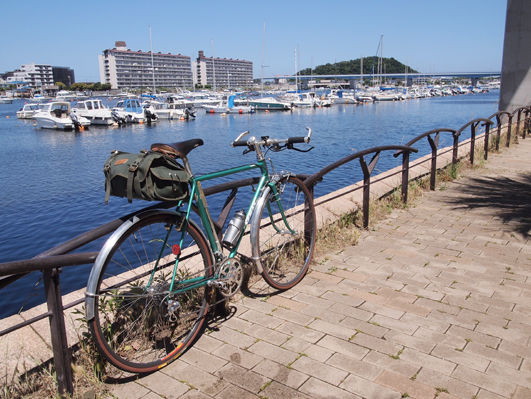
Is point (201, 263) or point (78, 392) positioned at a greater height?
point (201, 263)

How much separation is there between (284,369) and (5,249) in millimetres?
10508

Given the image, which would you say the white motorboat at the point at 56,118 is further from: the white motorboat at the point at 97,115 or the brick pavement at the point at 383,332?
the brick pavement at the point at 383,332

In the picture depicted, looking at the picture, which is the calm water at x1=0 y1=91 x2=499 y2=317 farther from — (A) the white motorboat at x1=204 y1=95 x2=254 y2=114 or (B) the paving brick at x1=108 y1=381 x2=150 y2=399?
(A) the white motorboat at x1=204 y1=95 x2=254 y2=114

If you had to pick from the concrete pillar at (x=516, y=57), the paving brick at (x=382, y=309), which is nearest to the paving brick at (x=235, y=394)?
the paving brick at (x=382, y=309)

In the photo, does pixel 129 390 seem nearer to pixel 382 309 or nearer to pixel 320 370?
pixel 320 370

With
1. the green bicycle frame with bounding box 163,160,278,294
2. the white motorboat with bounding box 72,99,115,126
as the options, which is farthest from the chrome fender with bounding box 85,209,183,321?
the white motorboat with bounding box 72,99,115,126

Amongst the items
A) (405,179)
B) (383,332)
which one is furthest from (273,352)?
(405,179)

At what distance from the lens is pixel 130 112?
168 feet

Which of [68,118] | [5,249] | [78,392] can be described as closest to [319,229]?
[78,392]

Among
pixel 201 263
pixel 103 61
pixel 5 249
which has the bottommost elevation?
pixel 5 249

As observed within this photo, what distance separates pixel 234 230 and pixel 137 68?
191133 millimetres

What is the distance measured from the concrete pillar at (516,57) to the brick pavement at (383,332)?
13.8m

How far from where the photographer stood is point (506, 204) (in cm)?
688

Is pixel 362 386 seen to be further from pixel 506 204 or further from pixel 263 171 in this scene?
pixel 506 204
